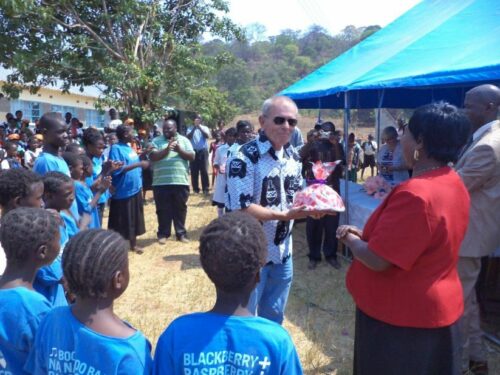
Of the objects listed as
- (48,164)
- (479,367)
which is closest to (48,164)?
(48,164)

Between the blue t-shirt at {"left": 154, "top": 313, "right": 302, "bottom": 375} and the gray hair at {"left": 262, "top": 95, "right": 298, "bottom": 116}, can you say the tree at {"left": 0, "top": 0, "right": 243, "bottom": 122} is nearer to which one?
the gray hair at {"left": 262, "top": 95, "right": 298, "bottom": 116}

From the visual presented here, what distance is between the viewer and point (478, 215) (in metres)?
3.17

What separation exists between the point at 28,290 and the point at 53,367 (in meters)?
0.47

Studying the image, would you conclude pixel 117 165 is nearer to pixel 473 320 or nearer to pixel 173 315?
pixel 173 315

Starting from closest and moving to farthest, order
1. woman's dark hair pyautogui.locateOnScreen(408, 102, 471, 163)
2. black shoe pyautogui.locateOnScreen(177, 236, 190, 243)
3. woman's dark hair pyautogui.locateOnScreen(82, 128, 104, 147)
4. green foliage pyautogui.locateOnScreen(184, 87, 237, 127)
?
woman's dark hair pyautogui.locateOnScreen(408, 102, 471, 163)
woman's dark hair pyautogui.locateOnScreen(82, 128, 104, 147)
black shoe pyautogui.locateOnScreen(177, 236, 190, 243)
green foliage pyautogui.locateOnScreen(184, 87, 237, 127)

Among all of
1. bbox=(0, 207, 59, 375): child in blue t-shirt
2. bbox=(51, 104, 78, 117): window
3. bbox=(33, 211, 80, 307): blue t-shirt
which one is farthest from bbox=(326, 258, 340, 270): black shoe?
bbox=(51, 104, 78, 117): window

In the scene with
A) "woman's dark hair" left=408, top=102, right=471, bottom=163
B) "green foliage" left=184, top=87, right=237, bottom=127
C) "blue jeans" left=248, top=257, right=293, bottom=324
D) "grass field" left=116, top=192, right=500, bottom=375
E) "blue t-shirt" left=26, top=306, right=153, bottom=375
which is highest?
"green foliage" left=184, top=87, right=237, bottom=127

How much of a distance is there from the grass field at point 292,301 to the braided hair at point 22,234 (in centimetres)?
224

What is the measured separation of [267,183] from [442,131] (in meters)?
1.13

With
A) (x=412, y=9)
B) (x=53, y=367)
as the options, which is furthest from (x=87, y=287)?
(x=412, y=9)

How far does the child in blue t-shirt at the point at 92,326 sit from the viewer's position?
1430mm

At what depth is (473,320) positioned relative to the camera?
10.7 ft

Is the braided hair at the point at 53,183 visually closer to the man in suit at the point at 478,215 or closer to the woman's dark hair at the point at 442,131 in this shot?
the woman's dark hair at the point at 442,131

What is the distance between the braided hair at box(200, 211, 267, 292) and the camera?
5.01 feet
